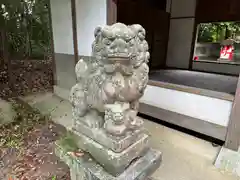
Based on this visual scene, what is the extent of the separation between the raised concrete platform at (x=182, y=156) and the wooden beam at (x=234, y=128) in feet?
0.61

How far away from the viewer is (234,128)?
1.90 meters

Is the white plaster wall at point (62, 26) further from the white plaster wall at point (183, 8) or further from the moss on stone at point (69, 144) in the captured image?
the white plaster wall at point (183, 8)

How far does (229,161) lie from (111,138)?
1434 mm

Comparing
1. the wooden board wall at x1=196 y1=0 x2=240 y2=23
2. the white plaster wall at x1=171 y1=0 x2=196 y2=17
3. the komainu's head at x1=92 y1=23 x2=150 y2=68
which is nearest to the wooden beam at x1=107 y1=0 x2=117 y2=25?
the komainu's head at x1=92 y1=23 x2=150 y2=68

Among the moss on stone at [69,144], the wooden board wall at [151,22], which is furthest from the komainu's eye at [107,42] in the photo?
the wooden board wall at [151,22]

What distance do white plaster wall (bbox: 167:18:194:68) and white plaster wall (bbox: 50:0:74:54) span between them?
407 centimetres

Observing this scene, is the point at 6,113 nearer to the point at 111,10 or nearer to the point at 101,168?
the point at 111,10

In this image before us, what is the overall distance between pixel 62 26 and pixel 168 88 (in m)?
2.48

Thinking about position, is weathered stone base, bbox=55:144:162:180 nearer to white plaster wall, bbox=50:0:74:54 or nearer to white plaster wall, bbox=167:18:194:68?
white plaster wall, bbox=50:0:74:54

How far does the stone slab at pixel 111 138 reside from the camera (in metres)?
1.10

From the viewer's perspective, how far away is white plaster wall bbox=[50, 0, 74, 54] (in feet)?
10.9

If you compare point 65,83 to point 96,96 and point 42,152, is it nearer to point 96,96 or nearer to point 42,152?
point 42,152

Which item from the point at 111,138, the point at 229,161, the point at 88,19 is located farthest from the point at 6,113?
the point at 229,161

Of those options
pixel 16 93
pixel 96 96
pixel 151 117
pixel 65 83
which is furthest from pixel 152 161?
pixel 16 93
